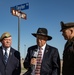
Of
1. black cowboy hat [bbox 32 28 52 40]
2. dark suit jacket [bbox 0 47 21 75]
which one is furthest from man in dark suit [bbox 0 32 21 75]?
black cowboy hat [bbox 32 28 52 40]

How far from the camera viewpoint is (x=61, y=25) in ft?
19.9

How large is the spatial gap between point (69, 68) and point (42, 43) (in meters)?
1.24

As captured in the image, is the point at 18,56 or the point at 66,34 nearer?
the point at 66,34

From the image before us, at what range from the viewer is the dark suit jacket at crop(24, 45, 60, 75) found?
6652 millimetres

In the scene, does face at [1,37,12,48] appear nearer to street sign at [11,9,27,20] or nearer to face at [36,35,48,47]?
face at [36,35,48,47]

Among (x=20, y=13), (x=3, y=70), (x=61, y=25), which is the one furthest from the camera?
(x=20, y=13)

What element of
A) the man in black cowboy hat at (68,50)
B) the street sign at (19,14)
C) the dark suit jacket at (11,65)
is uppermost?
the street sign at (19,14)

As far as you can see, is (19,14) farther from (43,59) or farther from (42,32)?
(43,59)

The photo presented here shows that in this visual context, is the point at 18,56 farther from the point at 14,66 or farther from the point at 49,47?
the point at 49,47

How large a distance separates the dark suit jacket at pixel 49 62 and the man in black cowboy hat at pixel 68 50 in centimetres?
93

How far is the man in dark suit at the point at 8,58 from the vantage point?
710 centimetres

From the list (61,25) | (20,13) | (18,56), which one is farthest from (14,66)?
(20,13)

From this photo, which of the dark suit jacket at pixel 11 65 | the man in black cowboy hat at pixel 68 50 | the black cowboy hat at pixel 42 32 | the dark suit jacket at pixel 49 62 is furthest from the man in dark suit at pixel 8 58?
the man in black cowboy hat at pixel 68 50

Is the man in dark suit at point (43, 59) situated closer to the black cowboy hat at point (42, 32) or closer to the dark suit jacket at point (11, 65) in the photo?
the black cowboy hat at point (42, 32)
